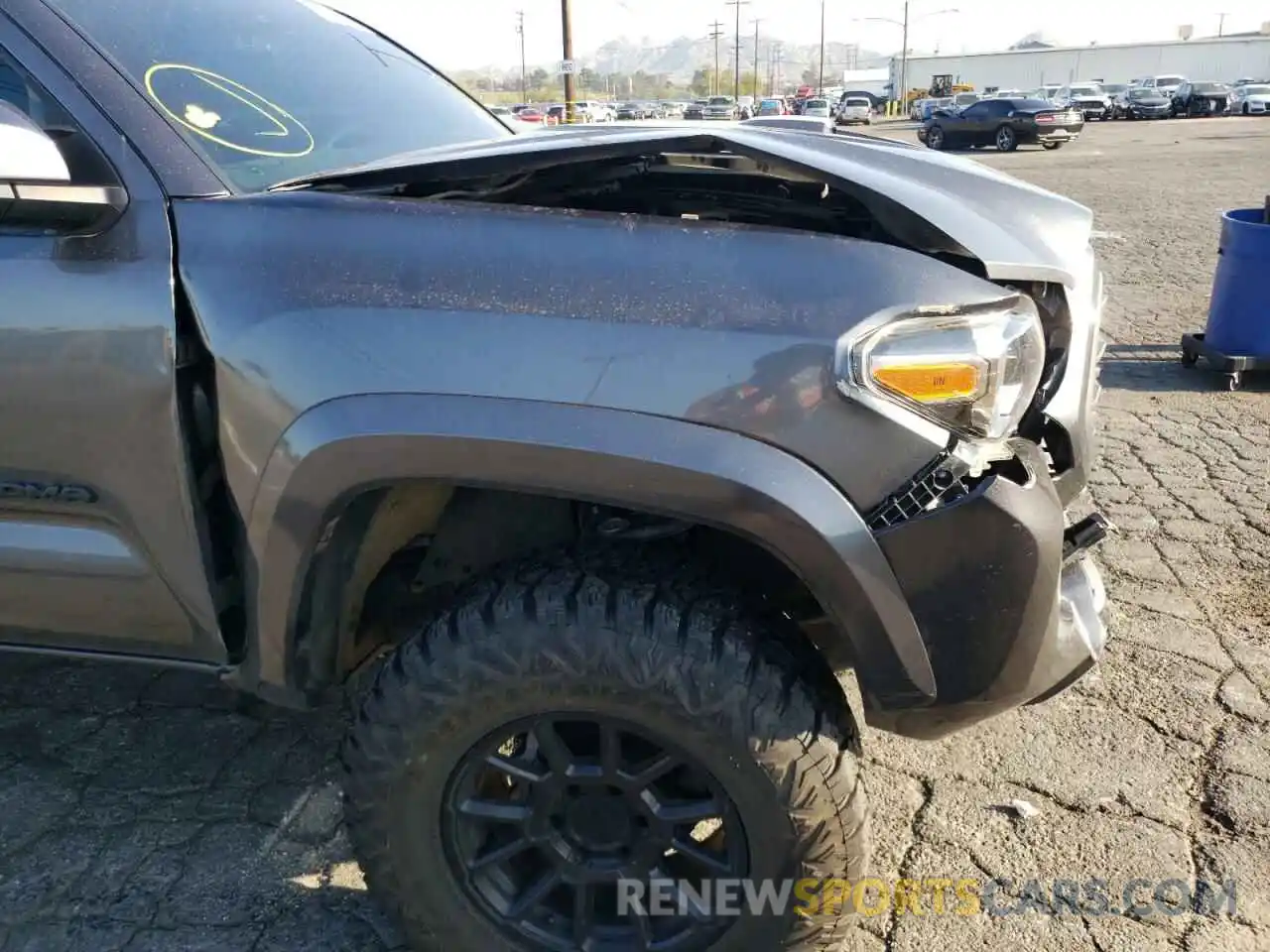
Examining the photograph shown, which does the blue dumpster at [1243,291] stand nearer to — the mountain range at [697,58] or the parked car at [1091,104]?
the parked car at [1091,104]

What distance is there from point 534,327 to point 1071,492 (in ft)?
3.71

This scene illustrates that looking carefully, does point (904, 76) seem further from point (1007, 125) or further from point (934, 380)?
point (934, 380)

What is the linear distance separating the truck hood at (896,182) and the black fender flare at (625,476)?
21.6 inches

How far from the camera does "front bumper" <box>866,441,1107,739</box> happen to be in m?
1.57

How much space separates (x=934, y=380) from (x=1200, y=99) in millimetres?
45548

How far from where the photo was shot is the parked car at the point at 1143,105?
1543 inches

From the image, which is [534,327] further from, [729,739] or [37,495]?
[37,495]

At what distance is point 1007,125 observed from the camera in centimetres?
2702

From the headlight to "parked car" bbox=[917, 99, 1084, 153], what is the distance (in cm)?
2791

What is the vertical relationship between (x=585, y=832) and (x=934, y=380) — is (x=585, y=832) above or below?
below

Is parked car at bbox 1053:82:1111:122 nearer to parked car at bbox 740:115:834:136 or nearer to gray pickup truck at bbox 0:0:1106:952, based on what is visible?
parked car at bbox 740:115:834:136

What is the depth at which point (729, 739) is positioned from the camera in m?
1.67

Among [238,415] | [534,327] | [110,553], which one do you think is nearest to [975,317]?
[534,327]

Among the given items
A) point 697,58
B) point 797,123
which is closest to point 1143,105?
point 797,123
